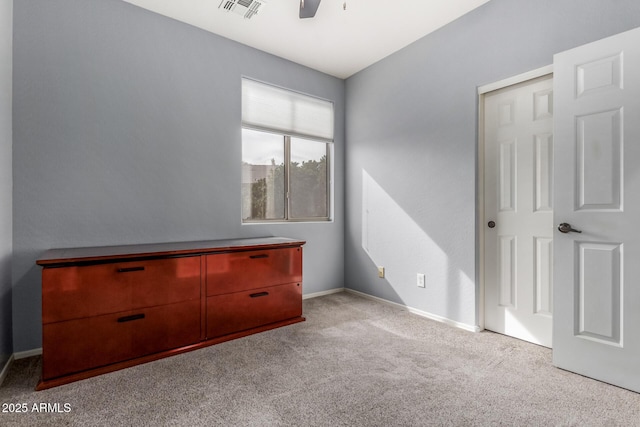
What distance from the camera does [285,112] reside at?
11.4 feet

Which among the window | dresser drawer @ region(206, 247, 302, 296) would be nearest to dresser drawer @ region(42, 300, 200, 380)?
dresser drawer @ region(206, 247, 302, 296)

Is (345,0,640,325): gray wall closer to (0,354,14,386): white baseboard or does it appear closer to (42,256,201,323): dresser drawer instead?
(42,256,201,323): dresser drawer

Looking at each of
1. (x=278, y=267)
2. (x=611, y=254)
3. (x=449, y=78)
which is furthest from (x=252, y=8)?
(x=611, y=254)

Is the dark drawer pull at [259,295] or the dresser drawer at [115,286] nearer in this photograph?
the dresser drawer at [115,286]

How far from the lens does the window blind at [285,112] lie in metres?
3.22

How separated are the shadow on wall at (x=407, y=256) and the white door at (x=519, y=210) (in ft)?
0.95

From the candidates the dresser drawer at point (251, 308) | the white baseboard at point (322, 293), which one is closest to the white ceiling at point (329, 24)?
the dresser drawer at point (251, 308)

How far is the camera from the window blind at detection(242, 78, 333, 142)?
322 cm

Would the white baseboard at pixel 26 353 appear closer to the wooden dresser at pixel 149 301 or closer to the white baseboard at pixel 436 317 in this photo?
the wooden dresser at pixel 149 301

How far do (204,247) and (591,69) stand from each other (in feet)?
9.09

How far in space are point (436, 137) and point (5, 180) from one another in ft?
10.6

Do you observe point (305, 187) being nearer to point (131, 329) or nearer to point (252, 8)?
point (252, 8)

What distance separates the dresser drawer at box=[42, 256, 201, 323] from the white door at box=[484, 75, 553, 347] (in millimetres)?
2370

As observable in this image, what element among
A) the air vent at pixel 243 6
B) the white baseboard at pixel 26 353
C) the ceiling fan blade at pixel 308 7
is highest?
the air vent at pixel 243 6
